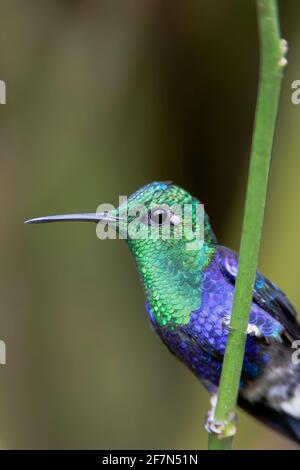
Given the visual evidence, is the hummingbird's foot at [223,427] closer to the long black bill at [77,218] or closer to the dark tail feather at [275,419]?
the long black bill at [77,218]

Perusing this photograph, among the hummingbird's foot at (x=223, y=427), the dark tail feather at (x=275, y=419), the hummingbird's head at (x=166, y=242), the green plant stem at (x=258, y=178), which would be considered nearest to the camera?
the green plant stem at (x=258, y=178)

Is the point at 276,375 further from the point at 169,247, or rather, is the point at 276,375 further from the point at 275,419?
the point at 169,247

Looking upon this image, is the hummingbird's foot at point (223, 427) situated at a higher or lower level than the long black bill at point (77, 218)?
lower

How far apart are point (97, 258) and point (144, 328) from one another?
30 centimetres

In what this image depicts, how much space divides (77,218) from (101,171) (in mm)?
1118

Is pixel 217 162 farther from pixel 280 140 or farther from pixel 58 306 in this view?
pixel 58 306

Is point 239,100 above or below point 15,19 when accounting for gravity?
below

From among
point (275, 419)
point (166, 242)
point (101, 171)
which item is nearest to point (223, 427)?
point (166, 242)

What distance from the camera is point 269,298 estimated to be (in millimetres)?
1307

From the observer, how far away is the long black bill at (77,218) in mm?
1056

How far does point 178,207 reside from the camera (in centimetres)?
123

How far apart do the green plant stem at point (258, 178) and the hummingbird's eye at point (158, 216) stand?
41 cm

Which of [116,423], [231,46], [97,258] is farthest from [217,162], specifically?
[116,423]

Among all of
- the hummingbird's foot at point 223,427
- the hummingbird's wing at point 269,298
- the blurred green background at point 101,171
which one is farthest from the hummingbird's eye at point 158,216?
the blurred green background at point 101,171
